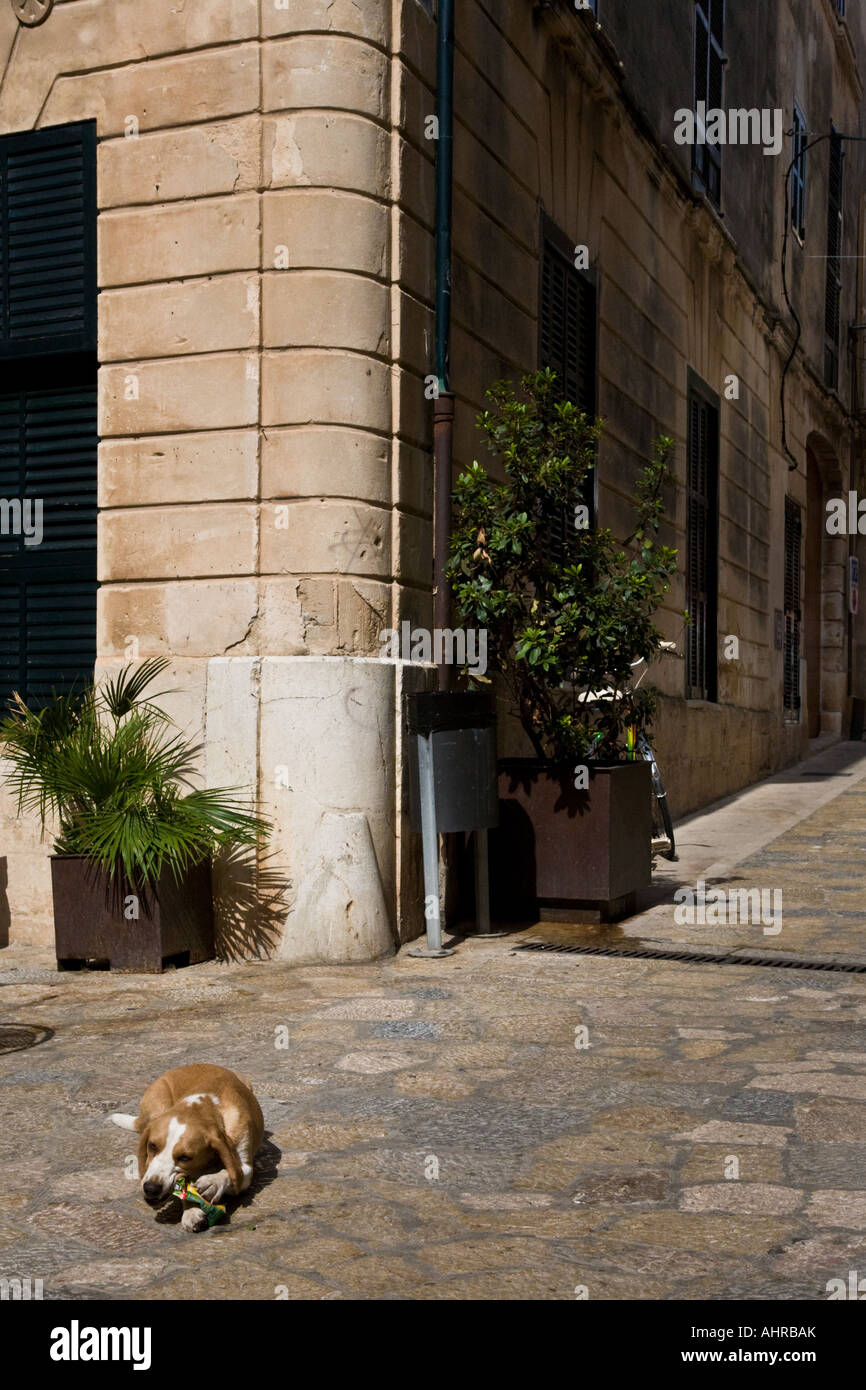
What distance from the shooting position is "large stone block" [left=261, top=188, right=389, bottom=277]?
275 inches

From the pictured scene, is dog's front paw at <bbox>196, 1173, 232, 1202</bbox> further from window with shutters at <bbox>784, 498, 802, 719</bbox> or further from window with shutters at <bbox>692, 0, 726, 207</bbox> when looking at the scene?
window with shutters at <bbox>784, 498, 802, 719</bbox>

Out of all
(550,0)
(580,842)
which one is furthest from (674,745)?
(550,0)

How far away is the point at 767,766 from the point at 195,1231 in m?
14.1

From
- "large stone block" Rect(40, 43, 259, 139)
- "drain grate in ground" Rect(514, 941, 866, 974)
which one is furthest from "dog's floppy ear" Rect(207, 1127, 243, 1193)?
"large stone block" Rect(40, 43, 259, 139)

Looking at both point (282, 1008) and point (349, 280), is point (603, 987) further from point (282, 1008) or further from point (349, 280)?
point (349, 280)

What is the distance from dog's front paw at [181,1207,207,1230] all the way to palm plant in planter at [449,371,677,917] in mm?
4370

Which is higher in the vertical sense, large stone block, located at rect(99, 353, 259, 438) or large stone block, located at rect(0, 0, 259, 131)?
large stone block, located at rect(0, 0, 259, 131)

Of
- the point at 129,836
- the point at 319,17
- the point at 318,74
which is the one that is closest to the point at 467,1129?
the point at 129,836

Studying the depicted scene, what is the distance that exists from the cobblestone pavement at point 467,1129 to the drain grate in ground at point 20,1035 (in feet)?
0.21

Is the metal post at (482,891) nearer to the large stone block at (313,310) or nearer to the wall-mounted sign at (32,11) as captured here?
the large stone block at (313,310)

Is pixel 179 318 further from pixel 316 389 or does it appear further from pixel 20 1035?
pixel 20 1035

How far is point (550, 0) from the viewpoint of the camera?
9.27m

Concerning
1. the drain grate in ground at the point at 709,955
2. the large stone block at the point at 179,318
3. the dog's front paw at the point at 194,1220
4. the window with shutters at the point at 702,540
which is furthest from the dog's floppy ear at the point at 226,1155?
the window with shutters at the point at 702,540

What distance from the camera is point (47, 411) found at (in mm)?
7906
